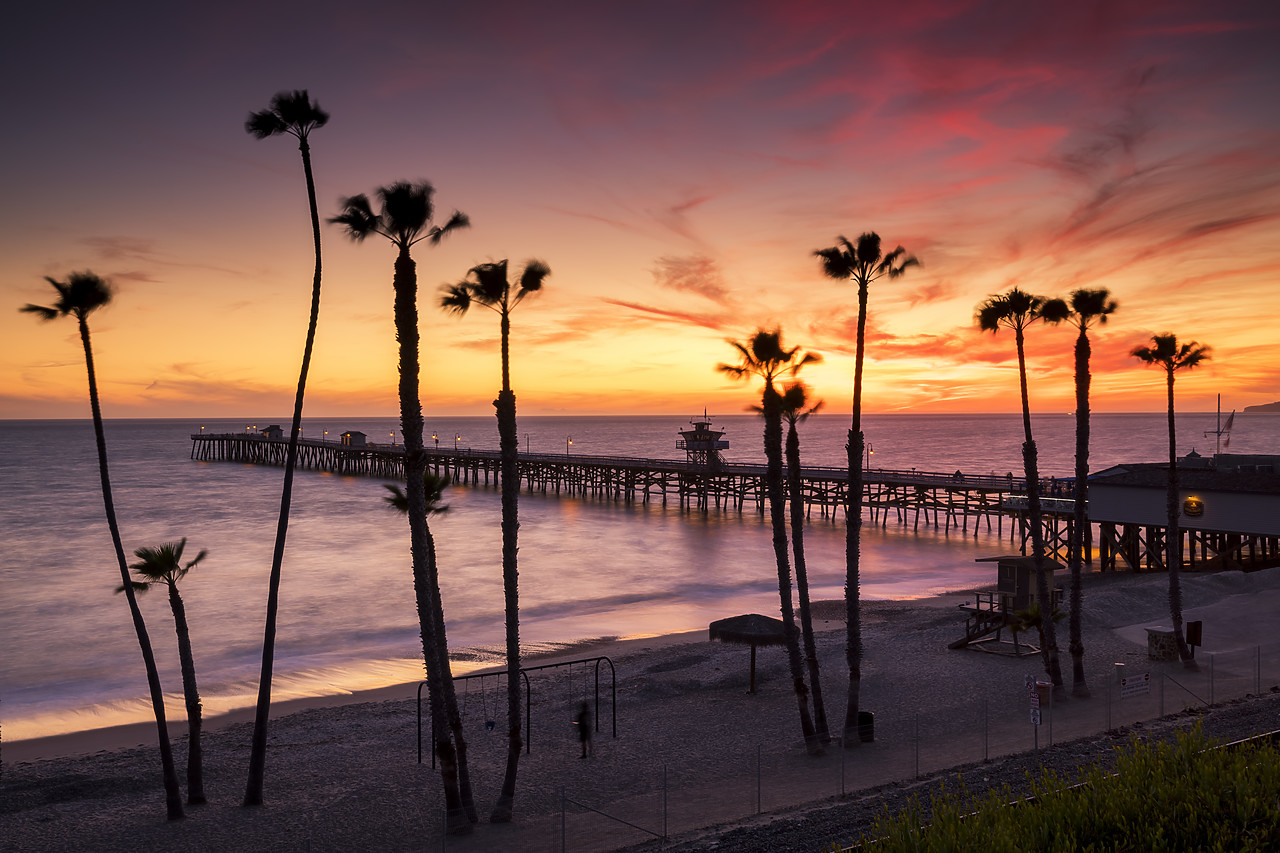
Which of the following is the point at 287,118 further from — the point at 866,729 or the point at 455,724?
the point at 866,729

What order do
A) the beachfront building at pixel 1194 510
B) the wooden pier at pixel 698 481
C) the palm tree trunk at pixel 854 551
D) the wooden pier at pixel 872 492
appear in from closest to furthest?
the palm tree trunk at pixel 854 551 → the beachfront building at pixel 1194 510 → the wooden pier at pixel 872 492 → the wooden pier at pixel 698 481

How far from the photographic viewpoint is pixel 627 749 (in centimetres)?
1833

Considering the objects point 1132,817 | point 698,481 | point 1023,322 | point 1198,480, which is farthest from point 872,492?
point 1132,817

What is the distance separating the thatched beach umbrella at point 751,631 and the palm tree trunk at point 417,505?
28.7 ft

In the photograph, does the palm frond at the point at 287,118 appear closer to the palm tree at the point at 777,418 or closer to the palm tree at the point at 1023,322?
the palm tree at the point at 777,418

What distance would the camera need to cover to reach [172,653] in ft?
105

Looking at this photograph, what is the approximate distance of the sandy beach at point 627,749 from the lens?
14.1 metres

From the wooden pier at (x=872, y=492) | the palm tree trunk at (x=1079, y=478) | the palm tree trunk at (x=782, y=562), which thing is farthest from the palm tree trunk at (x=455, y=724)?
the wooden pier at (x=872, y=492)

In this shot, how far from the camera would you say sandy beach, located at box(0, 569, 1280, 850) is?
14.1 meters

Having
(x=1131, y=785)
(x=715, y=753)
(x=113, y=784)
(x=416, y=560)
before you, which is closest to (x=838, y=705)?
(x=715, y=753)

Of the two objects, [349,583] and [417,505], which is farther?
[349,583]

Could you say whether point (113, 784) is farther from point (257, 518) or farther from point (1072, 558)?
point (257, 518)

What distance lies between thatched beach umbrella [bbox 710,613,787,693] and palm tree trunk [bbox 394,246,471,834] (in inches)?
344

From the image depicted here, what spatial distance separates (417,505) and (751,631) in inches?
400
